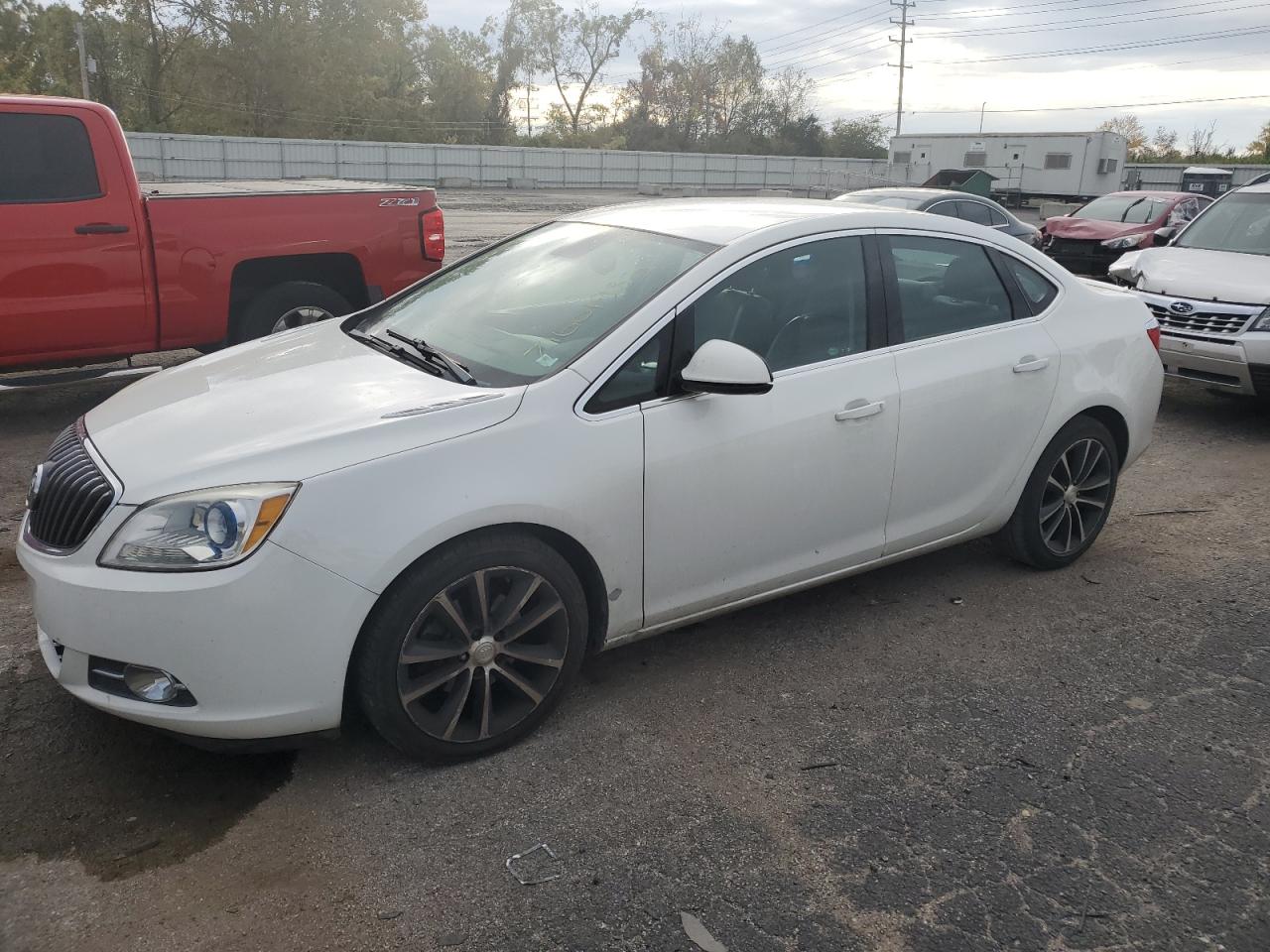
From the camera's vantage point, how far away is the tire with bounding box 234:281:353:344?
718 cm

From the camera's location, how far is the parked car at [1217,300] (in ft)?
24.8

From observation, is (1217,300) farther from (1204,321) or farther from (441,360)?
(441,360)

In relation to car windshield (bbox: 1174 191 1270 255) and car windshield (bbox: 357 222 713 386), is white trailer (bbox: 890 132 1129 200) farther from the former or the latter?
car windshield (bbox: 357 222 713 386)

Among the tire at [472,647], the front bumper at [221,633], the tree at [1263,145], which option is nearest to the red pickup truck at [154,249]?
the front bumper at [221,633]

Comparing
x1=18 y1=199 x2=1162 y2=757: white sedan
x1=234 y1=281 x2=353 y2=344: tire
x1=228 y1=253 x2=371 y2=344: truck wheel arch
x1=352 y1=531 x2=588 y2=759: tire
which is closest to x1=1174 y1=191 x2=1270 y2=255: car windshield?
x1=18 y1=199 x2=1162 y2=757: white sedan

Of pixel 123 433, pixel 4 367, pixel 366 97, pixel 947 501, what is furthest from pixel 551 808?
pixel 366 97

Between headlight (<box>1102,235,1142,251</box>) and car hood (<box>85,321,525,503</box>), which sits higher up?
headlight (<box>1102,235,1142,251</box>)

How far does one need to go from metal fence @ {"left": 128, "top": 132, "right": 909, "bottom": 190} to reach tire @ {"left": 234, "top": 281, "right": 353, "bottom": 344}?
28958mm

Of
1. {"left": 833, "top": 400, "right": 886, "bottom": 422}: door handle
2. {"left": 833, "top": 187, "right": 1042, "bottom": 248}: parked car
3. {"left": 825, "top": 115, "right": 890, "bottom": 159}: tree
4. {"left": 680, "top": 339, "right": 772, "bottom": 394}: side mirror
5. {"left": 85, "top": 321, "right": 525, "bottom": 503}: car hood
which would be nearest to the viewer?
{"left": 85, "top": 321, "right": 525, "bottom": 503}: car hood

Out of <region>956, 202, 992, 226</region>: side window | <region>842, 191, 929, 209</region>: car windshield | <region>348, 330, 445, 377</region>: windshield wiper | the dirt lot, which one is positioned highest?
<region>842, 191, 929, 209</region>: car windshield

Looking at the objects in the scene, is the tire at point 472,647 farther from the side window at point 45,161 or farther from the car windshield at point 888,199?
the car windshield at point 888,199

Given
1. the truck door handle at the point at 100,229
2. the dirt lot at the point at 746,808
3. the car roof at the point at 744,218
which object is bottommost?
the dirt lot at the point at 746,808

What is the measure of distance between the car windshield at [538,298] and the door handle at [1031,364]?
59.3 inches

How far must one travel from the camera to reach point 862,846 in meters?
2.96
